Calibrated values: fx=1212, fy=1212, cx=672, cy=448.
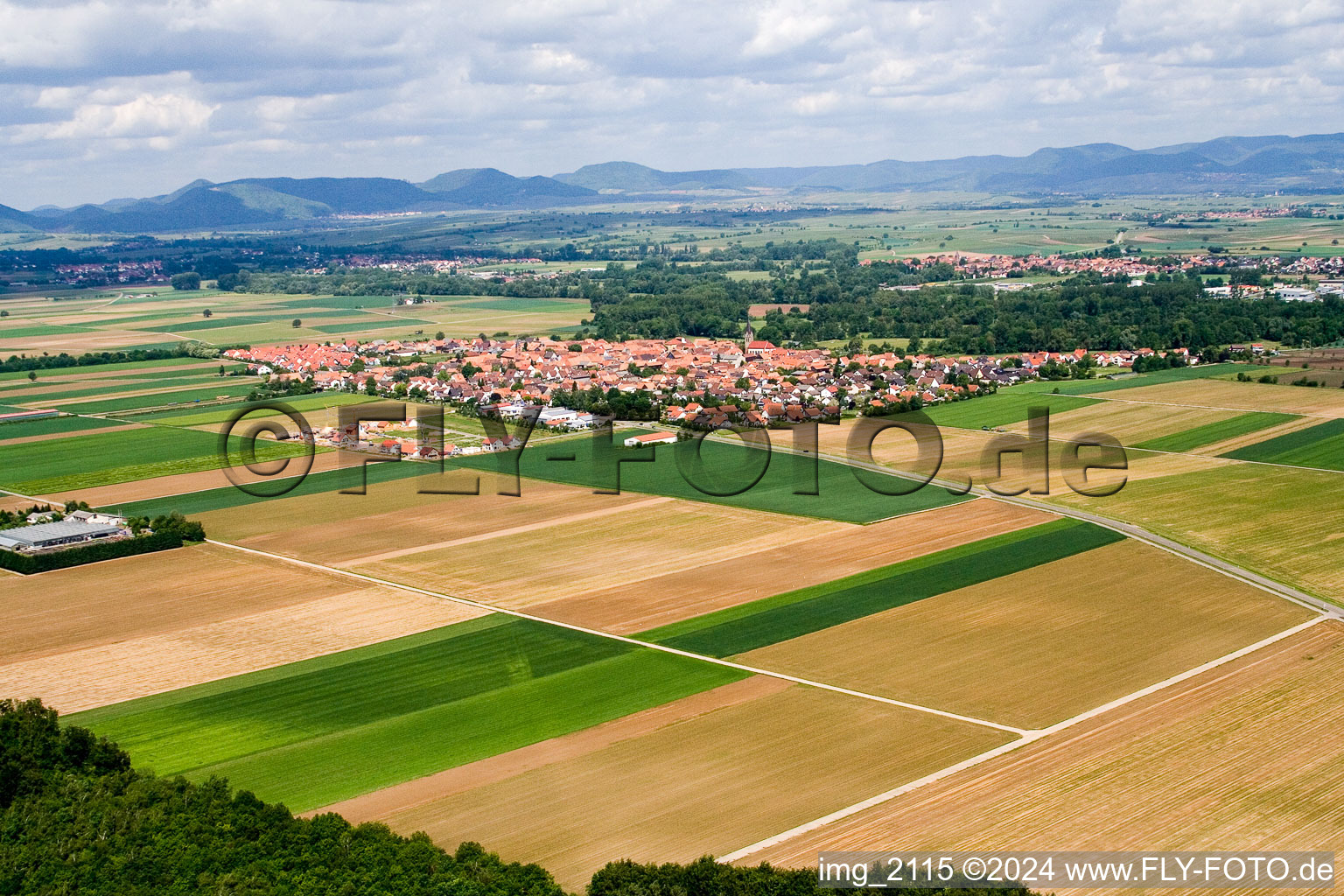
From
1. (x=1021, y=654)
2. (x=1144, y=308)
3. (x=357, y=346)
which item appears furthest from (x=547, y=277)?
(x=1021, y=654)

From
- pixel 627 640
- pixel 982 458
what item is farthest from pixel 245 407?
pixel 627 640

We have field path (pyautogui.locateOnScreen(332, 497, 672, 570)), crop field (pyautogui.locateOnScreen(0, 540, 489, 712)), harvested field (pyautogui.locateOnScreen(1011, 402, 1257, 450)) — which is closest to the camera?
crop field (pyautogui.locateOnScreen(0, 540, 489, 712))

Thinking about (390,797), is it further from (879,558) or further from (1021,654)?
(879,558)

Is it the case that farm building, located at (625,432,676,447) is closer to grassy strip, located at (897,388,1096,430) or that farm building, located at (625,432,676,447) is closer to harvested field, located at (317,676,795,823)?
grassy strip, located at (897,388,1096,430)

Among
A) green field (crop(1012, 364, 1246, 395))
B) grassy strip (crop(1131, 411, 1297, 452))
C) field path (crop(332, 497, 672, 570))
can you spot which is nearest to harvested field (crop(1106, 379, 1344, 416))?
green field (crop(1012, 364, 1246, 395))

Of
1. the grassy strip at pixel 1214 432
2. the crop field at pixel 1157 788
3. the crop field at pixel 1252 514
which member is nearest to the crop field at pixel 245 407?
the crop field at pixel 1252 514

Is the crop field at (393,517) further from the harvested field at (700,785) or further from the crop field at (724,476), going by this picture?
the harvested field at (700,785)

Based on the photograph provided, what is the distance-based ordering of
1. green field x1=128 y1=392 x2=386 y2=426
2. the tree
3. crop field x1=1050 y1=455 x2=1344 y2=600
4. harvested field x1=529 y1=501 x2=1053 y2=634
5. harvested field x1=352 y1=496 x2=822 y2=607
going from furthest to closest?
the tree, green field x1=128 y1=392 x2=386 y2=426, crop field x1=1050 y1=455 x2=1344 y2=600, harvested field x1=352 y1=496 x2=822 y2=607, harvested field x1=529 y1=501 x2=1053 y2=634

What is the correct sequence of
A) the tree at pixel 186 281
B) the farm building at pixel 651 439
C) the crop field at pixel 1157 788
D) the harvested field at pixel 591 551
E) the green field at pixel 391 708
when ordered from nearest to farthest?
1. the crop field at pixel 1157 788
2. the green field at pixel 391 708
3. the harvested field at pixel 591 551
4. the farm building at pixel 651 439
5. the tree at pixel 186 281
